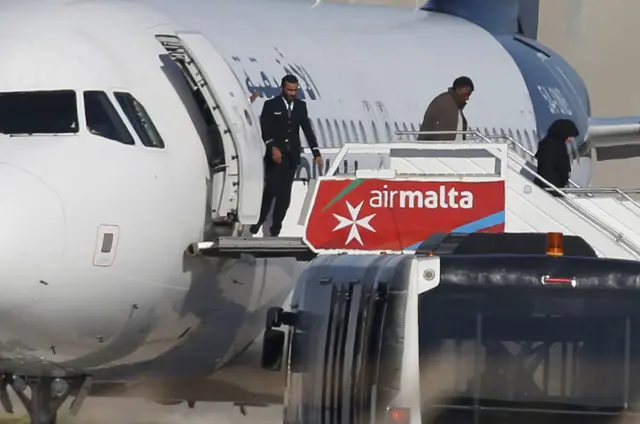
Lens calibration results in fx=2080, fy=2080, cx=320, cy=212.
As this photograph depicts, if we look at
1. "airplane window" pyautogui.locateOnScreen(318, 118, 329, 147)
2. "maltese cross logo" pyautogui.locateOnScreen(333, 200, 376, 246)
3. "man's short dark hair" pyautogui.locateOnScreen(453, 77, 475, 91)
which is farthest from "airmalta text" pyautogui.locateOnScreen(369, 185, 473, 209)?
"man's short dark hair" pyautogui.locateOnScreen(453, 77, 475, 91)

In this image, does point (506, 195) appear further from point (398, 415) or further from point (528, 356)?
point (398, 415)

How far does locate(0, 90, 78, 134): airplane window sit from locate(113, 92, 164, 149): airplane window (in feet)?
1.25

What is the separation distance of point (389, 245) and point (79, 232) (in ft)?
8.56

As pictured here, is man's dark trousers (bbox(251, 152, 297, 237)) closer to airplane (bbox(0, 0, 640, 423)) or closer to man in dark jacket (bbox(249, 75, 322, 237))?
man in dark jacket (bbox(249, 75, 322, 237))

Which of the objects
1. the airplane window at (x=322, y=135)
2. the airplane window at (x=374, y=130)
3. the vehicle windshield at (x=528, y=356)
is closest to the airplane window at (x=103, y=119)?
the airplane window at (x=322, y=135)

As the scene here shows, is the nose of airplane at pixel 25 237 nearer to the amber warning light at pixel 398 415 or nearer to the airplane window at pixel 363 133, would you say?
the amber warning light at pixel 398 415

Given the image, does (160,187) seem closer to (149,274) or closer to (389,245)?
(149,274)

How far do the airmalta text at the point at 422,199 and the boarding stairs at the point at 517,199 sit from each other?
28 cm

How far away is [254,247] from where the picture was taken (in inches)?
609

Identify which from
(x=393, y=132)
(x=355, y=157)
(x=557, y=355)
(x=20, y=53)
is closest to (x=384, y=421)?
(x=557, y=355)

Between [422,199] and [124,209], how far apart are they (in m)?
2.49

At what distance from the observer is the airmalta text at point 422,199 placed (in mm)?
15961

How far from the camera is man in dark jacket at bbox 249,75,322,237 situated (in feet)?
54.0

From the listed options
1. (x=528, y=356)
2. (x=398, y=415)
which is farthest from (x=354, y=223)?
(x=398, y=415)
